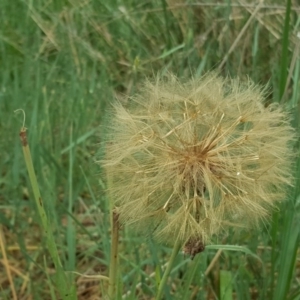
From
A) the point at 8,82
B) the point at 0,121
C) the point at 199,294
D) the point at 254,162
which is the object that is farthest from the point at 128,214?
the point at 8,82

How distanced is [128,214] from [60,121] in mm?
1513

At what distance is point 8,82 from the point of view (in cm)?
263

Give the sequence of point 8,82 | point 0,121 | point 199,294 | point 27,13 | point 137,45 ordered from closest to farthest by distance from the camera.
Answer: point 199,294 → point 0,121 → point 8,82 → point 137,45 → point 27,13

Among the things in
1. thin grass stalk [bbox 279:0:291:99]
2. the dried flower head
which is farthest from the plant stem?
thin grass stalk [bbox 279:0:291:99]

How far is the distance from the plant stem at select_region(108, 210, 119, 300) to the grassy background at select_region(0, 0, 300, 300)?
40cm

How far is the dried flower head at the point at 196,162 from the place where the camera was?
1013mm

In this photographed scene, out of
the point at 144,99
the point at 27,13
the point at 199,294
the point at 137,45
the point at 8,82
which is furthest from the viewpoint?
the point at 27,13

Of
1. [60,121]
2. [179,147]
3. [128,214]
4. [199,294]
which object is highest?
[179,147]

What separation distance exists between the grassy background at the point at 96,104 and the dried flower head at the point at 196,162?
0.27 meters

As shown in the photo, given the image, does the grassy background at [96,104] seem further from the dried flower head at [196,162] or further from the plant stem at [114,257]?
the plant stem at [114,257]

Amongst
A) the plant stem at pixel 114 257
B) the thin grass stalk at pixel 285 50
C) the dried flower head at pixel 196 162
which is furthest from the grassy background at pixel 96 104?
the plant stem at pixel 114 257

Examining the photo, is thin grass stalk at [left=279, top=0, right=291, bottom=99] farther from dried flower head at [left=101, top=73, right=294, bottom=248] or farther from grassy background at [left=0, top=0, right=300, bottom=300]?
dried flower head at [left=101, top=73, right=294, bottom=248]

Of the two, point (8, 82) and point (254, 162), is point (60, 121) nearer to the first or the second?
point (8, 82)

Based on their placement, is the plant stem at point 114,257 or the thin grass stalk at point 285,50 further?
the thin grass stalk at point 285,50
